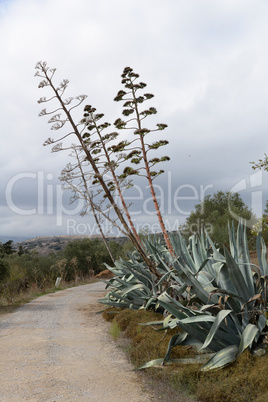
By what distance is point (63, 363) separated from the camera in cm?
560

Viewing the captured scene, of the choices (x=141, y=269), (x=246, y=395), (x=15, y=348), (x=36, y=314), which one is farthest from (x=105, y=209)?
(x=36, y=314)

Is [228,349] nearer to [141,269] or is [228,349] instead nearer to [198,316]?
[198,316]

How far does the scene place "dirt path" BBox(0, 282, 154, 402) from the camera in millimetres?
4387

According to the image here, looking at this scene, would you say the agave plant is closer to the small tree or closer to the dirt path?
the dirt path

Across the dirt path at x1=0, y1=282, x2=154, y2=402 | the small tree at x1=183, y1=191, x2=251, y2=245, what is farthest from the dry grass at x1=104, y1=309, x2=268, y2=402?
the small tree at x1=183, y1=191, x2=251, y2=245

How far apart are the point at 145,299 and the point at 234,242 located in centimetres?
358

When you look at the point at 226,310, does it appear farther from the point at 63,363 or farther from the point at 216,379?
the point at 63,363

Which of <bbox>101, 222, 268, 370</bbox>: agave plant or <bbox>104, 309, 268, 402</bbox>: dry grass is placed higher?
<bbox>101, 222, 268, 370</bbox>: agave plant

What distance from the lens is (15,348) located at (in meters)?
6.67

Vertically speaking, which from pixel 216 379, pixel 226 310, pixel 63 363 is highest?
pixel 226 310

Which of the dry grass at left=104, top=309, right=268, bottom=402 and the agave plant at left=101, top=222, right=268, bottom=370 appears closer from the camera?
the dry grass at left=104, top=309, right=268, bottom=402

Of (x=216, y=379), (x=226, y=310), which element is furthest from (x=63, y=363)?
(x=226, y=310)

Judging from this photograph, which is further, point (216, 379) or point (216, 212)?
point (216, 212)

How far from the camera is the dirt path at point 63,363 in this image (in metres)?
4.39
